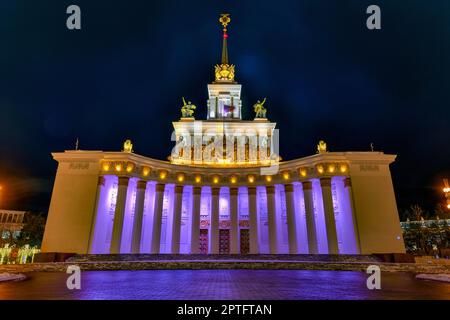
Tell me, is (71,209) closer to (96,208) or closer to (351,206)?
(96,208)

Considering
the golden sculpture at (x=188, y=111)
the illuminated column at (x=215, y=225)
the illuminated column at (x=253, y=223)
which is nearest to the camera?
the illuminated column at (x=253, y=223)

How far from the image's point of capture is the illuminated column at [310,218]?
92.4ft

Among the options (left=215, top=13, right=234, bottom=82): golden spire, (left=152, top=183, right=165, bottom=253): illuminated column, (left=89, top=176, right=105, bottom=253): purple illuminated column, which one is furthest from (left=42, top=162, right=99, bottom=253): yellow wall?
(left=215, top=13, right=234, bottom=82): golden spire

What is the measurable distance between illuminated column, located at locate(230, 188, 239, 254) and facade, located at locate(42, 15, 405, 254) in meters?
0.12

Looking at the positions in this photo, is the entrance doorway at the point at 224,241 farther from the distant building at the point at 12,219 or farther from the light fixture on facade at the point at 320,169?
the distant building at the point at 12,219

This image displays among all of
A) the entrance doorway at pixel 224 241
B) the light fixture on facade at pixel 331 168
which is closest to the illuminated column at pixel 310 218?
the light fixture on facade at pixel 331 168

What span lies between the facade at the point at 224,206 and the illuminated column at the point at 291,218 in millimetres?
112

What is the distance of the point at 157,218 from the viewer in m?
29.8

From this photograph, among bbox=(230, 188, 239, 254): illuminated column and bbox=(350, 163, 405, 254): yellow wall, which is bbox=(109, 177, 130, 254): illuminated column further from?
bbox=(350, 163, 405, 254): yellow wall

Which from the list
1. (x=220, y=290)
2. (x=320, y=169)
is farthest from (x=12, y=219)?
(x=220, y=290)

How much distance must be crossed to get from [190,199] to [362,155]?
2184 cm

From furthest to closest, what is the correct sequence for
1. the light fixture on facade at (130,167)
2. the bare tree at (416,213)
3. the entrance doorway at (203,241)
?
the bare tree at (416,213)
the entrance doorway at (203,241)
the light fixture on facade at (130,167)

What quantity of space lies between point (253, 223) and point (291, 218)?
4531mm
